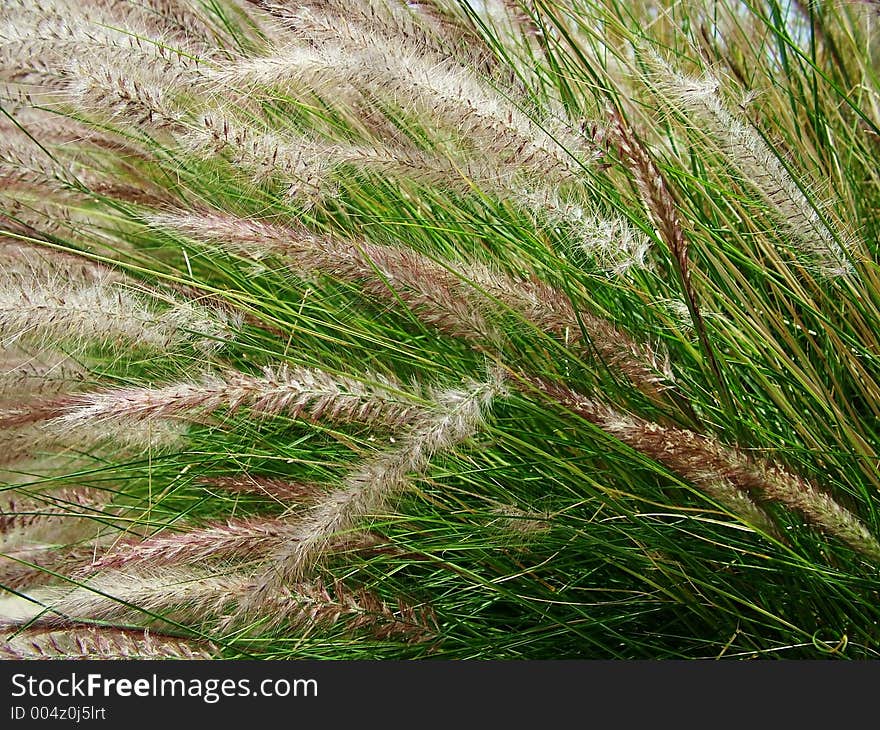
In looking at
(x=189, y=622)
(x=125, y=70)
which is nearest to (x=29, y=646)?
(x=189, y=622)

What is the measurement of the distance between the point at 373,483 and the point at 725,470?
0.39 m

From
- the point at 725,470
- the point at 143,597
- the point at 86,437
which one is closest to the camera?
the point at 725,470

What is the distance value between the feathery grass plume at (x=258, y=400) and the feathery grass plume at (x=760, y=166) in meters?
0.52

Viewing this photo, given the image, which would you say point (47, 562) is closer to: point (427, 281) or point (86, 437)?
point (86, 437)

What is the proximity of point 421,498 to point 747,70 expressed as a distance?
1012 mm

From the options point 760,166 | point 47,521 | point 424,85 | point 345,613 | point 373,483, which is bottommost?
point 345,613

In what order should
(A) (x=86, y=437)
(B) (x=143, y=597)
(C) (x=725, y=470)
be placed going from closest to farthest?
(C) (x=725, y=470) → (B) (x=143, y=597) → (A) (x=86, y=437)

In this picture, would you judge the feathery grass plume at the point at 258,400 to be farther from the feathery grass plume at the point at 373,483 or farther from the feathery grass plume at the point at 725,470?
the feathery grass plume at the point at 725,470

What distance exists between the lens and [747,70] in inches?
58.6

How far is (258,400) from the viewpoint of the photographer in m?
0.95

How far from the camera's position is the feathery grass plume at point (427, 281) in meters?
0.98


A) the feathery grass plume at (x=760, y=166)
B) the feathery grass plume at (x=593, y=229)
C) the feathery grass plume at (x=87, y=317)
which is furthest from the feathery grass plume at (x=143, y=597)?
the feathery grass plume at (x=760, y=166)

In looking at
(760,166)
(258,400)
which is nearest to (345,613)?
(258,400)

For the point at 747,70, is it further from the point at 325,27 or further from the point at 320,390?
the point at 320,390
